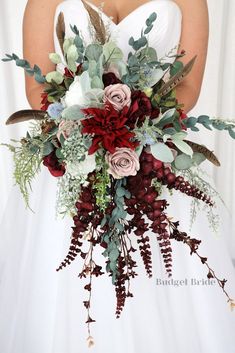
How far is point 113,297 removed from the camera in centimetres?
113

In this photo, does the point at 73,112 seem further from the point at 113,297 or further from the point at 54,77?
the point at 113,297

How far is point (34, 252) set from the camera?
125cm

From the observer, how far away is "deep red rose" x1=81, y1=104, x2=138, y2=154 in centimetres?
74

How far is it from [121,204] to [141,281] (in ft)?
1.42

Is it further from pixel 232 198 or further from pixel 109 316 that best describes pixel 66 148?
pixel 232 198

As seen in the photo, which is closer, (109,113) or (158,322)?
(109,113)

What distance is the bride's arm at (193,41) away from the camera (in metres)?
1.18

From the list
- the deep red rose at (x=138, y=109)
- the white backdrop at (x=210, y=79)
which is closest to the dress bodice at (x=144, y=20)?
the deep red rose at (x=138, y=109)

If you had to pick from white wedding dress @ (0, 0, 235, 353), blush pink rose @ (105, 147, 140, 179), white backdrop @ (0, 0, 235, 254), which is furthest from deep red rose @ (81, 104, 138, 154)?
white backdrop @ (0, 0, 235, 254)

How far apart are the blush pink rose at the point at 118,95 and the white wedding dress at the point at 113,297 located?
1.31 feet

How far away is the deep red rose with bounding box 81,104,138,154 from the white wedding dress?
0.45m

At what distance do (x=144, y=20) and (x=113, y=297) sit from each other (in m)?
0.81

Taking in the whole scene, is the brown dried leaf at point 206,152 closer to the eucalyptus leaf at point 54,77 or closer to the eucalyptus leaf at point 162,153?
the eucalyptus leaf at point 162,153

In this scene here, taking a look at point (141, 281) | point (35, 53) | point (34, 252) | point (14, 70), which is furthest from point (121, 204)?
point (14, 70)
